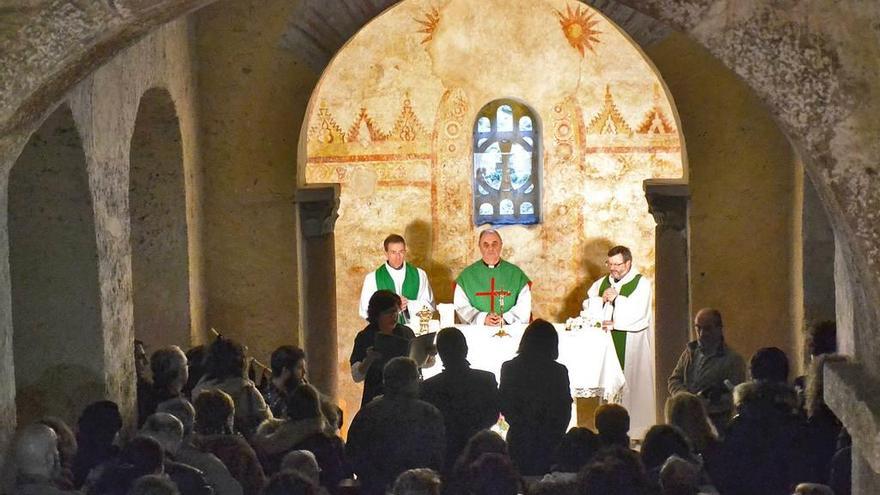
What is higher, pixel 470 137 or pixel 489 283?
pixel 470 137

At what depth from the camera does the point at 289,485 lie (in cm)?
615

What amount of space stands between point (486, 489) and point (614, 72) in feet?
28.7

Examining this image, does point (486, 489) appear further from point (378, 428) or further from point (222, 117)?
point (222, 117)

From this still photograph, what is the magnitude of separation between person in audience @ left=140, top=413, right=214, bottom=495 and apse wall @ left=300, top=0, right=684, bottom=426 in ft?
26.4

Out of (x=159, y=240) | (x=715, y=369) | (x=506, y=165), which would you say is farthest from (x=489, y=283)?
(x=715, y=369)

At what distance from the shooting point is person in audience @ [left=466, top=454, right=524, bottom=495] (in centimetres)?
675

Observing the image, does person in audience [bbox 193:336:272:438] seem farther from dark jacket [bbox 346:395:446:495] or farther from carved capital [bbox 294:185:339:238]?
carved capital [bbox 294:185:339:238]

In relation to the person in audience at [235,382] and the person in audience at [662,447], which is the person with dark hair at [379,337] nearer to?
the person in audience at [235,382]

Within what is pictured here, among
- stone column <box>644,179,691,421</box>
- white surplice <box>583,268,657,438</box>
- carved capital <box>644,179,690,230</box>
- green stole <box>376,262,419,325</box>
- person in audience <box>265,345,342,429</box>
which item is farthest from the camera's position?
green stole <box>376,262,419,325</box>

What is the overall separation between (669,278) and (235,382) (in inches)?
166

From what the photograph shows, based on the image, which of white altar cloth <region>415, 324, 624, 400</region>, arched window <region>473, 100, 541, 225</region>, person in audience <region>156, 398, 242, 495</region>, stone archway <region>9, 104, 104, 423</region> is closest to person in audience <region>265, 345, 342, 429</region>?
stone archway <region>9, 104, 104, 423</region>

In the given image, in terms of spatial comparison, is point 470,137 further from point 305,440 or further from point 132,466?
point 132,466

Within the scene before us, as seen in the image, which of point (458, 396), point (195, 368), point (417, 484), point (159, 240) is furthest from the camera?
point (159, 240)

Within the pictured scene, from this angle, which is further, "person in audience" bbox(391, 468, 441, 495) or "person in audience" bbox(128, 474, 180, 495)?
"person in audience" bbox(391, 468, 441, 495)
